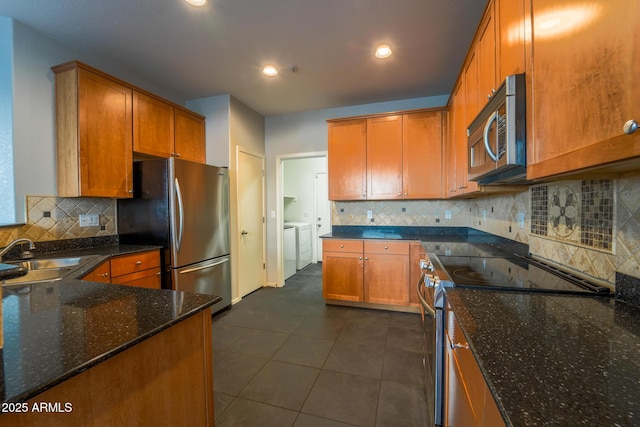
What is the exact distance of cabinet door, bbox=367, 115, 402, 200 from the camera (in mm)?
3209

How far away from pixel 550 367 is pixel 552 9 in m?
1.04

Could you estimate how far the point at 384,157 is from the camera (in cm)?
325

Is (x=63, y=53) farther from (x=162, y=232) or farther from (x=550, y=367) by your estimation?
(x=550, y=367)

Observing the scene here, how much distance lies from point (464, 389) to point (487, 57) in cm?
169

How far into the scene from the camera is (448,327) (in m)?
1.13

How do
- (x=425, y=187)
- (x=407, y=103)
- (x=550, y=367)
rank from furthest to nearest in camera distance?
(x=407, y=103) < (x=425, y=187) < (x=550, y=367)

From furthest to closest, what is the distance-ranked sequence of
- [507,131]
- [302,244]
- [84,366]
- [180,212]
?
[302,244], [180,212], [507,131], [84,366]

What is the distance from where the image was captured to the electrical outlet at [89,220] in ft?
7.88

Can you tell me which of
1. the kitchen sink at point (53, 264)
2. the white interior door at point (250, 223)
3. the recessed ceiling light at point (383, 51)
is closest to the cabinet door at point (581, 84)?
the recessed ceiling light at point (383, 51)

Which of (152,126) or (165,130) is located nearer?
(152,126)

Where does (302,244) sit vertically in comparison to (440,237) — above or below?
below

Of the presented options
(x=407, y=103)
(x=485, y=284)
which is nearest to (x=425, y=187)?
(x=407, y=103)

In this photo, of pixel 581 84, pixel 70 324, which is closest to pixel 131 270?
pixel 70 324

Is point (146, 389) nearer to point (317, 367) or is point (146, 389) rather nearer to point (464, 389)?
point (464, 389)
